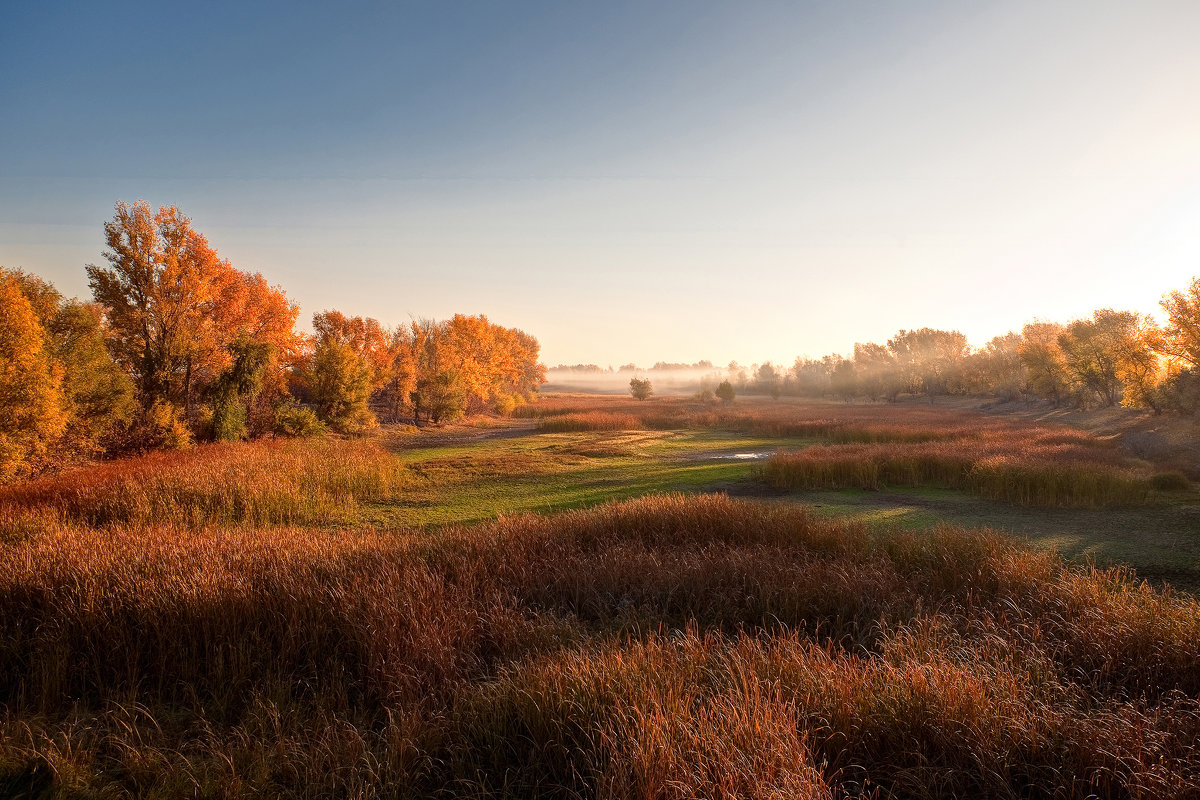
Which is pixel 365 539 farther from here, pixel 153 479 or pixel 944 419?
pixel 944 419

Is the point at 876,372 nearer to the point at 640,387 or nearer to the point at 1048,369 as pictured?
the point at 1048,369

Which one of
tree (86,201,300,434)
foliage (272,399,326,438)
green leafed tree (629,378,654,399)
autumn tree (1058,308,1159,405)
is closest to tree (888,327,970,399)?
autumn tree (1058,308,1159,405)

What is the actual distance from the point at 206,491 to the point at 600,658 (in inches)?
482

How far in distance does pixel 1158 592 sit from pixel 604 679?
27.6 feet

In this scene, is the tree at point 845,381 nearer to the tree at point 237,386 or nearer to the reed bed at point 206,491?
the tree at point 237,386

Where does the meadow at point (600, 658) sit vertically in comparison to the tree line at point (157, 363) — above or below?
below

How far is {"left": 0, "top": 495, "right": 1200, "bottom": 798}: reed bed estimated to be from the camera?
3.25m

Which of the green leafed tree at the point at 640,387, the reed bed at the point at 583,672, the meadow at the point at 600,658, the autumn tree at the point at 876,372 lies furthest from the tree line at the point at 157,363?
the autumn tree at the point at 876,372

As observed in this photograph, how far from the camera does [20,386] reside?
12773 millimetres

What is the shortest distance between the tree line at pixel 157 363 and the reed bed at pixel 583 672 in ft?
28.4

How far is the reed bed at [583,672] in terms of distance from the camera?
10.7 ft

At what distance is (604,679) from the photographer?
4051mm

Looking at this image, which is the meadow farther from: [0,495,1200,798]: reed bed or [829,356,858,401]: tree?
[829,356,858,401]: tree

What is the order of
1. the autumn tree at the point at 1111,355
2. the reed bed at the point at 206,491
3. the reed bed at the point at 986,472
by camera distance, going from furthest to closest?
the autumn tree at the point at 1111,355 → the reed bed at the point at 986,472 → the reed bed at the point at 206,491
